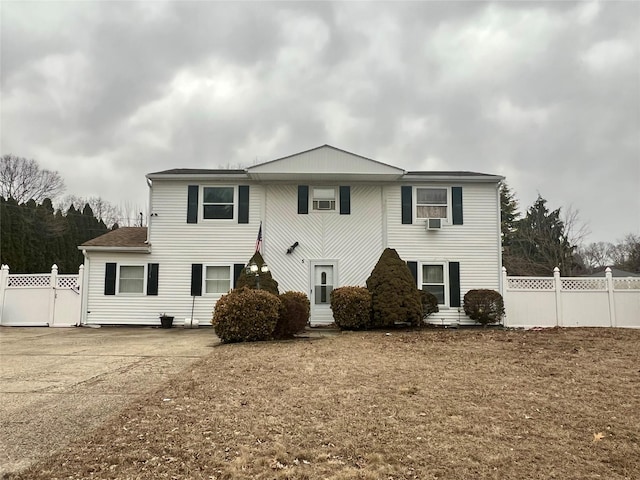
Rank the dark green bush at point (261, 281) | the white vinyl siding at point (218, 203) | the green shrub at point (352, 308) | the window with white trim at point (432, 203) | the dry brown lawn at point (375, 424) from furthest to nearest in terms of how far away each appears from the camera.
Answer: the window with white trim at point (432, 203) → the white vinyl siding at point (218, 203) → the dark green bush at point (261, 281) → the green shrub at point (352, 308) → the dry brown lawn at point (375, 424)

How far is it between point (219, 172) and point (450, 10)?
28.2 ft

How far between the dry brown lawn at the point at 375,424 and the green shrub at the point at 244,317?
2.33 meters

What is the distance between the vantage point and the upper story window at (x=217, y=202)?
14.8 meters

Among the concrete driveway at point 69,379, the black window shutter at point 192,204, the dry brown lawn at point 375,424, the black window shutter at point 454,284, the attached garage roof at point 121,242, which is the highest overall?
the black window shutter at point 192,204

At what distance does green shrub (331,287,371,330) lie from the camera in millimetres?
12266

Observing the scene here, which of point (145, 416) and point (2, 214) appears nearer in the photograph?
point (145, 416)

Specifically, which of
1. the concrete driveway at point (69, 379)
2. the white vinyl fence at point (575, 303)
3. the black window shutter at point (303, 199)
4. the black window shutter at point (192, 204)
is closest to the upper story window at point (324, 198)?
the black window shutter at point (303, 199)

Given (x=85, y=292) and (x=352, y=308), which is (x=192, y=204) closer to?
(x=85, y=292)

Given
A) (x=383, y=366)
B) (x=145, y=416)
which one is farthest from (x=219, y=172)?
(x=145, y=416)

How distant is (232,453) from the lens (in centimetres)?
317

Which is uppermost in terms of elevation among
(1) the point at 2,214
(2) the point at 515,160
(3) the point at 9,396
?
(2) the point at 515,160

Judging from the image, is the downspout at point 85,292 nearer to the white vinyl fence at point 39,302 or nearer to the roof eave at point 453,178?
the white vinyl fence at point 39,302

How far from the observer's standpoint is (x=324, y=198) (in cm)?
1486

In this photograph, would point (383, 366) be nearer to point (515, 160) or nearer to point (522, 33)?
point (522, 33)
